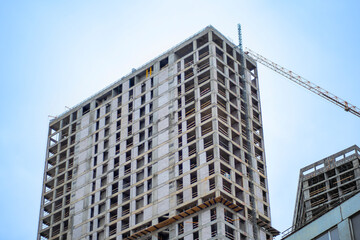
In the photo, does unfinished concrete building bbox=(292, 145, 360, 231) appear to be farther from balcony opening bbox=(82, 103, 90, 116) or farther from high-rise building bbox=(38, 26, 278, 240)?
balcony opening bbox=(82, 103, 90, 116)

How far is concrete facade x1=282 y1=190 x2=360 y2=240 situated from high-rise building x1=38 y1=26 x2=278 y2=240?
209ft

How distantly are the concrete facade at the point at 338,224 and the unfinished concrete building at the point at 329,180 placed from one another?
10577cm

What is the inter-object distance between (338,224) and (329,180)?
372 feet

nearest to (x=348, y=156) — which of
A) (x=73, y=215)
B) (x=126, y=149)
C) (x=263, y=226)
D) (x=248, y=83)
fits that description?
(x=248, y=83)

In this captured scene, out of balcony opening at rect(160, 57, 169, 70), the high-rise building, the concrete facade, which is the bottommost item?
the concrete facade

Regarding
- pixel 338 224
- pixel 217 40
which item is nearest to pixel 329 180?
pixel 217 40

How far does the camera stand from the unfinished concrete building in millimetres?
147000

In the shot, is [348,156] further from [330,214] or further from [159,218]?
[330,214]

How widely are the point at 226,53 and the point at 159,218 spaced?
118 ft

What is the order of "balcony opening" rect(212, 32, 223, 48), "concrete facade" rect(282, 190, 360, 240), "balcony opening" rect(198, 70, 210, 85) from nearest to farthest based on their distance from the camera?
1. "concrete facade" rect(282, 190, 360, 240)
2. "balcony opening" rect(198, 70, 210, 85)
3. "balcony opening" rect(212, 32, 223, 48)

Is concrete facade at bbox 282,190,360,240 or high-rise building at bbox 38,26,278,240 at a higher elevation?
high-rise building at bbox 38,26,278,240

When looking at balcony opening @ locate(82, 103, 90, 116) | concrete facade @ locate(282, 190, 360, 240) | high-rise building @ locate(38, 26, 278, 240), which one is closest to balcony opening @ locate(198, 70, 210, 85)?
high-rise building @ locate(38, 26, 278, 240)

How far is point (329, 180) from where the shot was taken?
15012 centimetres

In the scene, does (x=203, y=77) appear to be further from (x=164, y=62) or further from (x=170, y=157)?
(x=170, y=157)
